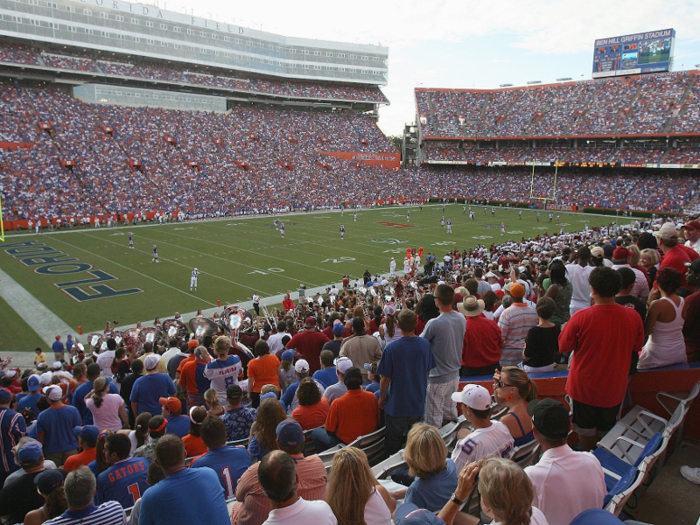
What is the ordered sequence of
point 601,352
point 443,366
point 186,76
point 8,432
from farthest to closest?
1. point 186,76
2. point 8,432
3. point 443,366
4. point 601,352

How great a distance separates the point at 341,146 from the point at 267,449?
217 ft

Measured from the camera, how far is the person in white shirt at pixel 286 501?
2607 millimetres

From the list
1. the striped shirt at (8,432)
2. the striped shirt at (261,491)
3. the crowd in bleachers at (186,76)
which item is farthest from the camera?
the crowd in bleachers at (186,76)

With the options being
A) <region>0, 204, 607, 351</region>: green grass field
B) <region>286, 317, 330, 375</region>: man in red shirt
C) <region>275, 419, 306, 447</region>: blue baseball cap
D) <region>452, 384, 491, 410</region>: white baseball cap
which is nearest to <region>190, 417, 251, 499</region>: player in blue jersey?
<region>275, 419, 306, 447</region>: blue baseball cap

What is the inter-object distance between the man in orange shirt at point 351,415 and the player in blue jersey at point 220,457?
0.95 m

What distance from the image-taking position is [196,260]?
28.5 m

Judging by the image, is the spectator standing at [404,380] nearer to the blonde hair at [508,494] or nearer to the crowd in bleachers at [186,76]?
the blonde hair at [508,494]

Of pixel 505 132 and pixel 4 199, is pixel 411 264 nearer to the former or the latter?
pixel 4 199

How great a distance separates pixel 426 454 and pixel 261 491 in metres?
1.14

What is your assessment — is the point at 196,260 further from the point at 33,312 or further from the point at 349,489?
the point at 349,489

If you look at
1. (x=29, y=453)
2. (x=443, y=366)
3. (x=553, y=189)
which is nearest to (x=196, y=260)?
(x=29, y=453)

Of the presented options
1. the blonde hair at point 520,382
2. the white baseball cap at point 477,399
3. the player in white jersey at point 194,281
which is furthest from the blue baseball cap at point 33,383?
the player in white jersey at point 194,281

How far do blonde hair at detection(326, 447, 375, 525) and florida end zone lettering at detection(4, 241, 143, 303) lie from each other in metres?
21.8

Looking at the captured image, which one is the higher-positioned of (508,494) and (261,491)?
(508,494)
